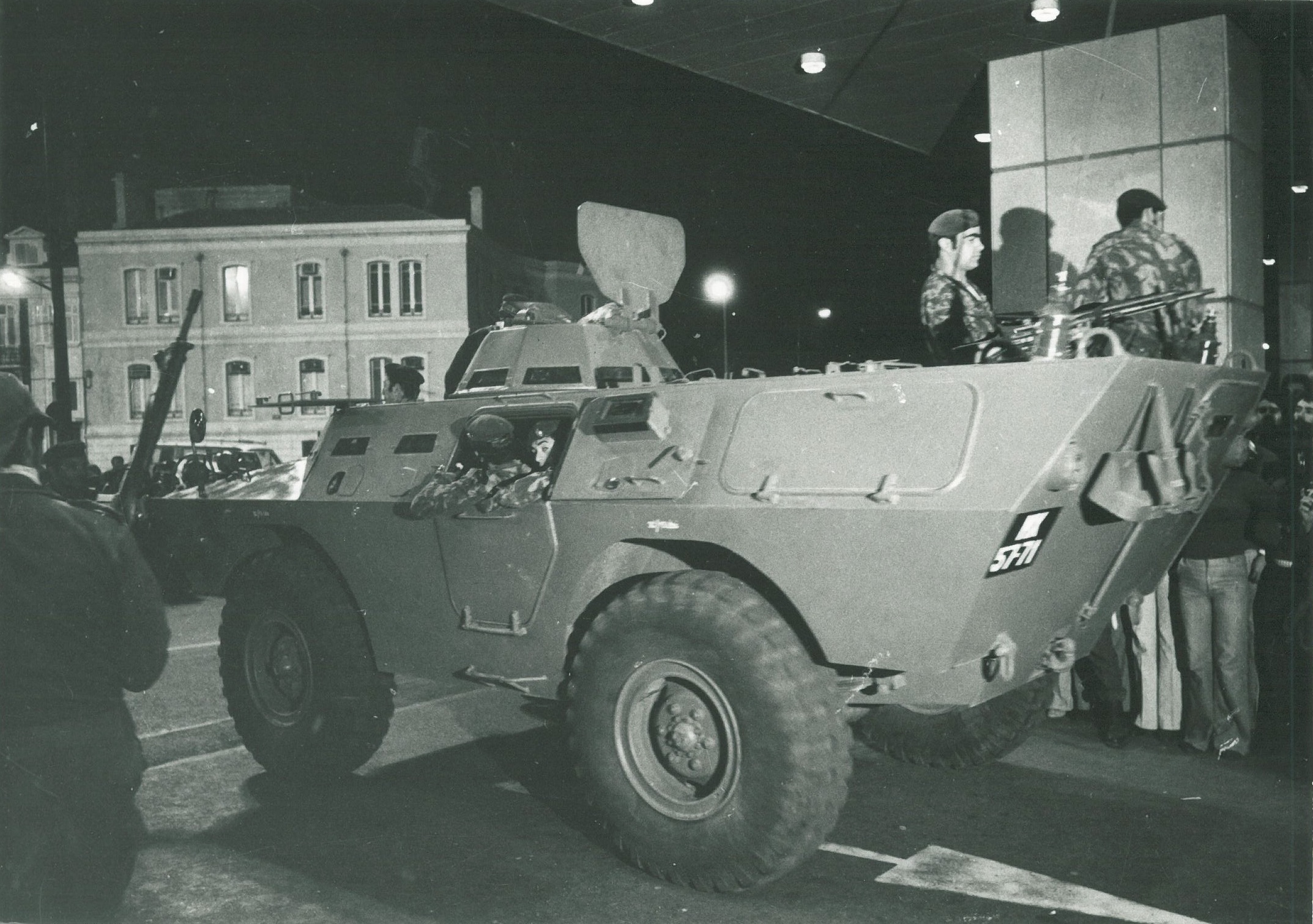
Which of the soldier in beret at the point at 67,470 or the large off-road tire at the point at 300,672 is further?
the large off-road tire at the point at 300,672

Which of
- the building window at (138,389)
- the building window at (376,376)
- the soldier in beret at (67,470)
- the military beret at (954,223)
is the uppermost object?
the military beret at (954,223)

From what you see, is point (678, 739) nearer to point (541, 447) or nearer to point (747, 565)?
point (747, 565)

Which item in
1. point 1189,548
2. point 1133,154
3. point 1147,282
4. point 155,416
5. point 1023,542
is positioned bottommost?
point 1189,548

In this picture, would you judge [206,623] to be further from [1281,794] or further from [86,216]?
[1281,794]

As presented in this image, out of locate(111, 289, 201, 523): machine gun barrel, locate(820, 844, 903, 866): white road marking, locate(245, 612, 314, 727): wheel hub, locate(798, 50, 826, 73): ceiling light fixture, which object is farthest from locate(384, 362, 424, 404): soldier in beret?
locate(798, 50, 826, 73): ceiling light fixture

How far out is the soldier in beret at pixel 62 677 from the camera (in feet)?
8.95

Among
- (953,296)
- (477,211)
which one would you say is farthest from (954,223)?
(477,211)

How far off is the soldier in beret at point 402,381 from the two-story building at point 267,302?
1.55 feet

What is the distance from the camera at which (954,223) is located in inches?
188

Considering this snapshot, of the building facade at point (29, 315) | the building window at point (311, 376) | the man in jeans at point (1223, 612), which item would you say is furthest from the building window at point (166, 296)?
the man in jeans at point (1223, 612)

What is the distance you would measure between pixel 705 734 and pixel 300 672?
2434mm

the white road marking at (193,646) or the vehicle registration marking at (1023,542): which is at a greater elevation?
the vehicle registration marking at (1023,542)

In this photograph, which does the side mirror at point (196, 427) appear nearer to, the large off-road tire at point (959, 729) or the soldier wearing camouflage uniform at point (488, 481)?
the soldier wearing camouflage uniform at point (488, 481)

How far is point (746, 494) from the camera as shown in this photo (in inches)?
154
